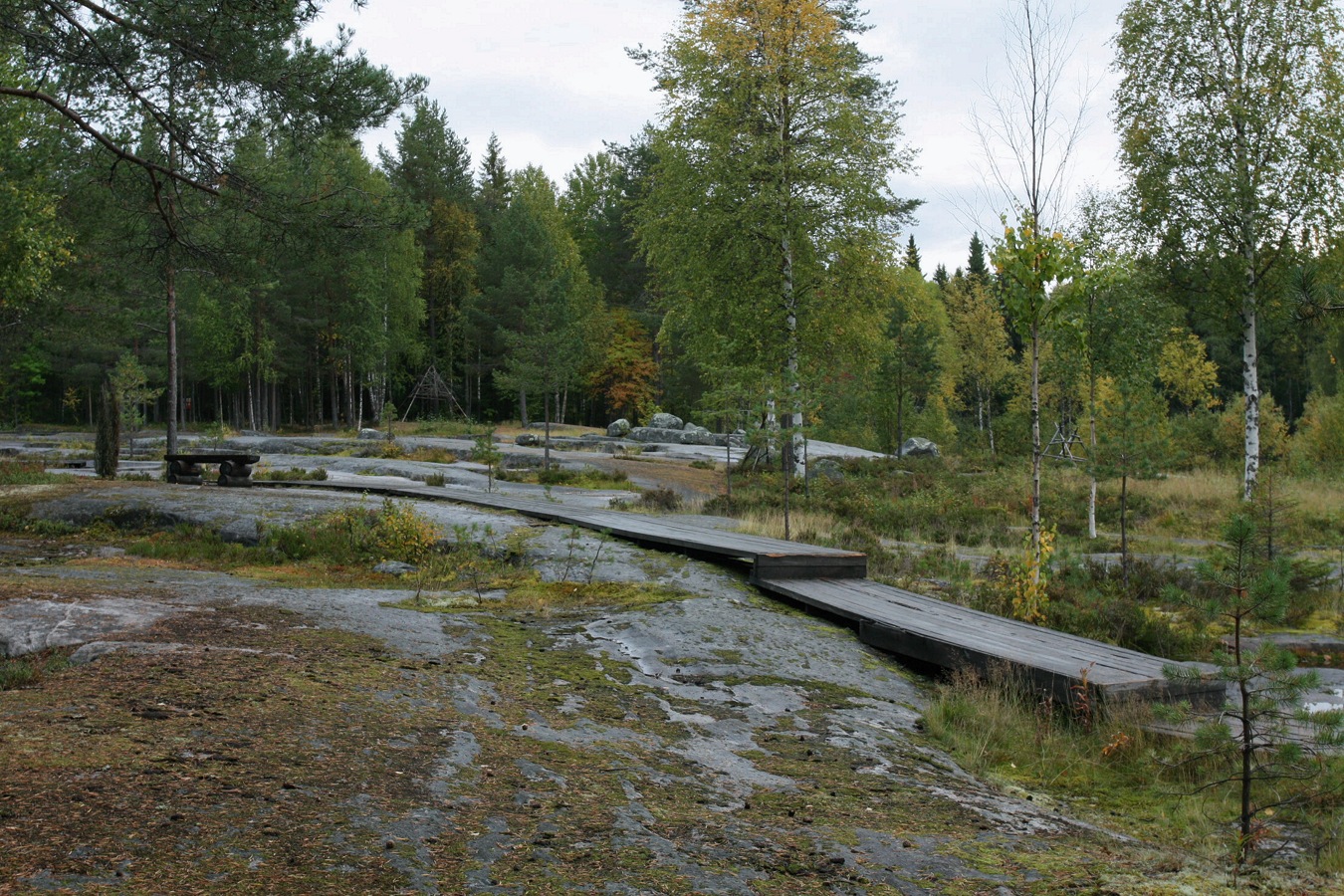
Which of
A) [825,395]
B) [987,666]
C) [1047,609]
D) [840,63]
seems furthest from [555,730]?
[840,63]

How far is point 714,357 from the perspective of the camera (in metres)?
22.5

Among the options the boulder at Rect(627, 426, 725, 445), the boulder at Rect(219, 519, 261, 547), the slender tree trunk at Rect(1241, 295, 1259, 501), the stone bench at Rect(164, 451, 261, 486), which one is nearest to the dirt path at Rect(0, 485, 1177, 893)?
the boulder at Rect(219, 519, 261, 547)

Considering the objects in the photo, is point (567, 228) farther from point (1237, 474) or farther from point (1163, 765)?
point (1163, 765)

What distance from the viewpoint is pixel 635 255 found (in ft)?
91.6

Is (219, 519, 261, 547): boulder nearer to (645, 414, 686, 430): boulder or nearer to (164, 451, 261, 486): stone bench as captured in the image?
(164, 451, 261, 486): stone bench

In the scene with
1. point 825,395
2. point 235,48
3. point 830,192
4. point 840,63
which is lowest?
point 825,395

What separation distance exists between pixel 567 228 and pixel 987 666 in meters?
57.3

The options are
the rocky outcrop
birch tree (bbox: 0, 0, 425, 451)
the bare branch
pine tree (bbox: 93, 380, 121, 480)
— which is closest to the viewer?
the bare branch

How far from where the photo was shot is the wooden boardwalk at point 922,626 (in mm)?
6645

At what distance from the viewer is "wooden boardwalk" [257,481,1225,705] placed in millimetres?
6645

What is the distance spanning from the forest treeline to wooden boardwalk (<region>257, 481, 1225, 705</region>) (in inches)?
146

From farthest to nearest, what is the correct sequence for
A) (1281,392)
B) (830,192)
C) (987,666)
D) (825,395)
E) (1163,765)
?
(1281,392), (830,192), (825,395), (987,666), (1163,765)

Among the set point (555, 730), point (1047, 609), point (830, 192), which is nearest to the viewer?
point (555, 730)

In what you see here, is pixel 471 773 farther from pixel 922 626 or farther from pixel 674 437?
pixel 674 437
